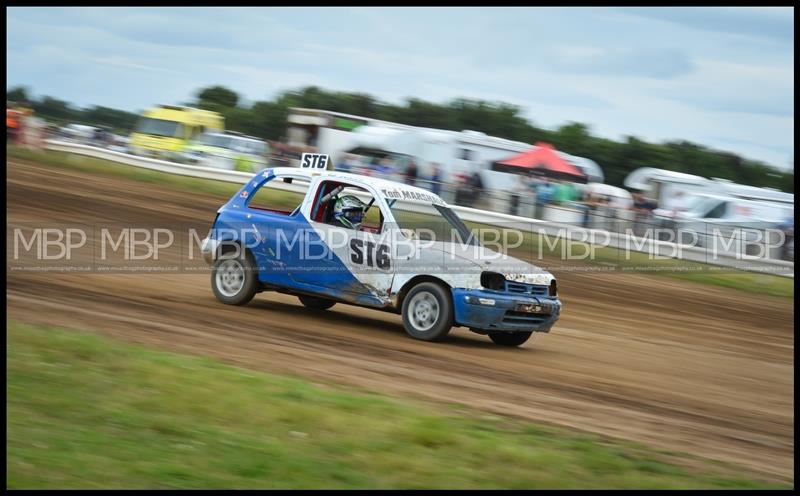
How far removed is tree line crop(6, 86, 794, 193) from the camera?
6119 centimetres

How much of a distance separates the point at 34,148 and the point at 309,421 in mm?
25747

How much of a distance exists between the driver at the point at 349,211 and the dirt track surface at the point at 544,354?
1.18 metres

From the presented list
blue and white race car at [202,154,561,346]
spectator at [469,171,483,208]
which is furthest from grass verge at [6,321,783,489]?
spectator at [469,171,483,208]

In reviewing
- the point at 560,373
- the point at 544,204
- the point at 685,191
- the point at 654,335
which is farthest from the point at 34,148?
the point at 560,373

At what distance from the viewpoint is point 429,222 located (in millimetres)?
11047

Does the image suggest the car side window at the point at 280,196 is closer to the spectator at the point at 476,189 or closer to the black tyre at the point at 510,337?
the spectator at the point at 476,189

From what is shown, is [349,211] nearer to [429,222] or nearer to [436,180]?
[429,222]

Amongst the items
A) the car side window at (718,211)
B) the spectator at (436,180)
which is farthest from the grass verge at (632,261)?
the car side window at (718,211)

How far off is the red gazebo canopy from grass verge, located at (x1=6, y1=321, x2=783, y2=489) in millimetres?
24236

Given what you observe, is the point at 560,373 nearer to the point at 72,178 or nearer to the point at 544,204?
the point at 544,204

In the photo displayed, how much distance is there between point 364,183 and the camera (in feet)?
36.6

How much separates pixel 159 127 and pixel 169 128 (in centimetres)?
34

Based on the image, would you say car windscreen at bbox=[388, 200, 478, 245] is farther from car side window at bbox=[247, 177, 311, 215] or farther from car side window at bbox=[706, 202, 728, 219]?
car side window at bbox=[706, 202, 728, 219]

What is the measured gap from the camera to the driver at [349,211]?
11.2 m
